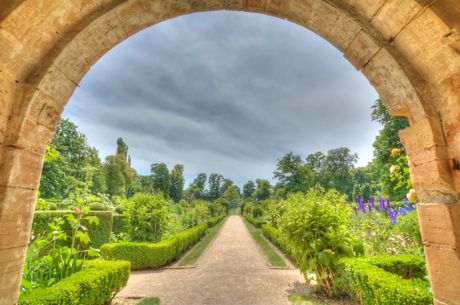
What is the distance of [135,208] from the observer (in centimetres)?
776

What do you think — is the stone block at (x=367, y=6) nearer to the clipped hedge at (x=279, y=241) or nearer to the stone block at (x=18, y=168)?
the stone block at (x=18, y=168)

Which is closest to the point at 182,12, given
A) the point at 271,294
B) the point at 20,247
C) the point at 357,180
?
the point at 20,247

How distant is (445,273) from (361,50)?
223cm

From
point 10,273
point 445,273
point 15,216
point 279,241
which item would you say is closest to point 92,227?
point 10,273

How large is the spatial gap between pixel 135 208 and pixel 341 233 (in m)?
6.91

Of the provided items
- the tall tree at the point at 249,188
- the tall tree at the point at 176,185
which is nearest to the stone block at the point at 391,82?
the tall tree at the point at 176,185

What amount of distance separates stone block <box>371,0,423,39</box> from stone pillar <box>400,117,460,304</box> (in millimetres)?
932

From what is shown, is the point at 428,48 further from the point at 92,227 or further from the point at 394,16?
the point at 92,227

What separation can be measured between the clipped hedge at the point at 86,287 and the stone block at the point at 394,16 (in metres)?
4.82

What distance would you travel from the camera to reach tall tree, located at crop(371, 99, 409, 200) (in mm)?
16188

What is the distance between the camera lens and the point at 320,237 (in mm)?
4430

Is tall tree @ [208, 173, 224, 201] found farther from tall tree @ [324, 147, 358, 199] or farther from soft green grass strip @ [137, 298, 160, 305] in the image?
soft green grass strip @ [137, 298, 160, 305]

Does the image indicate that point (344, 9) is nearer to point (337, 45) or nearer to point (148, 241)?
point (337, 45)

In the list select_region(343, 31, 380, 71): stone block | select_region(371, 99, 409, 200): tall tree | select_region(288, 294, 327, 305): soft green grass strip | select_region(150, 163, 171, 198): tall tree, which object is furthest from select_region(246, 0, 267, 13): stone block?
select_region(150, 163, 171, 198): tall tree
